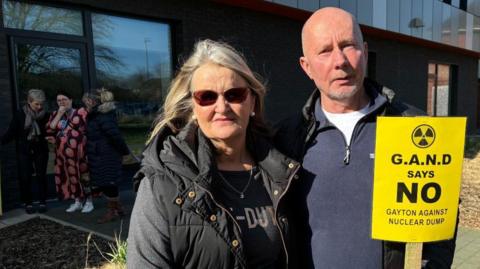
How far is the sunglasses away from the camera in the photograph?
170 cm

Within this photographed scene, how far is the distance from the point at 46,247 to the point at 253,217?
3754mm

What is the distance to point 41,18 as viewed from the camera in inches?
253

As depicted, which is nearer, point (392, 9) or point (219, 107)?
point (219, 107)

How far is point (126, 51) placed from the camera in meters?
7.74

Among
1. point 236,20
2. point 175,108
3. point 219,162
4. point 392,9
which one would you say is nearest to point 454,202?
point 219,162

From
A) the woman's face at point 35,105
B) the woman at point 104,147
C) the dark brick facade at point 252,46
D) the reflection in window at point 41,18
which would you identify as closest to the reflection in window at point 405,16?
the dark brick facade at point 252,46

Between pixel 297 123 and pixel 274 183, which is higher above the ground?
pixel 297 123

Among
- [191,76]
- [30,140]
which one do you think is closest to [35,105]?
[30,140]

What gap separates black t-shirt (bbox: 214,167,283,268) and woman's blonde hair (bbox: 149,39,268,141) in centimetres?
32

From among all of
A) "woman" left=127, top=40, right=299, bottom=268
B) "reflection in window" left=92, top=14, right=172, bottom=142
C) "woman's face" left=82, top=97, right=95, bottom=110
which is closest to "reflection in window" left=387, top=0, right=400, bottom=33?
"reflection in window" left=92, top=14, right=172, bottom=142

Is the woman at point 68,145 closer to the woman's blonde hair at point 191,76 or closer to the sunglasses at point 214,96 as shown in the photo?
the woman's blonde hair at point 191,76

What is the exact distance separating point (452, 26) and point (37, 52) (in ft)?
51.4

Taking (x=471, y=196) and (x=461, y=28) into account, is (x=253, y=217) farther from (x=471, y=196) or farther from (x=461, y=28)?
(x=461, y=28)

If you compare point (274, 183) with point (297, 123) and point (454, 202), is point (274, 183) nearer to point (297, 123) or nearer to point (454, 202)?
point (297, 123)
